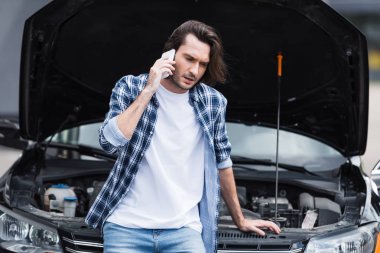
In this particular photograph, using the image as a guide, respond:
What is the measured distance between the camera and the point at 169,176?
358 centimetres

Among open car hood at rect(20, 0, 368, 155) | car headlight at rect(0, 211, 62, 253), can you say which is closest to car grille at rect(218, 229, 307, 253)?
car headlight at rect(0, 211, 62, 253)

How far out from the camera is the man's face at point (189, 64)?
3.64m

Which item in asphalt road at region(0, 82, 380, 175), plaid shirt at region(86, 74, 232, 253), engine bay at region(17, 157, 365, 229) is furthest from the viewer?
asphalt road at region(0, 82, 380, 175)

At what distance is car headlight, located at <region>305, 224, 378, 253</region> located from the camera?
4191 millimetres

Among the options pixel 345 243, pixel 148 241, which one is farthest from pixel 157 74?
pixel 345 243

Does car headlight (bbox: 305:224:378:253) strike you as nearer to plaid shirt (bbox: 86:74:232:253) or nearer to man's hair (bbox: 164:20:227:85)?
plaid shirt (bbox: 86:74:232:253)

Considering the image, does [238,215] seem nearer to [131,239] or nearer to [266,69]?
[131,239]

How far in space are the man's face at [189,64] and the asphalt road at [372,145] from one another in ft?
11.4

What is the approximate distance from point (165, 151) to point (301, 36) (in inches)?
64.9

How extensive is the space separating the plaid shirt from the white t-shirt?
31 mm

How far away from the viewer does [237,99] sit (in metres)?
5.55

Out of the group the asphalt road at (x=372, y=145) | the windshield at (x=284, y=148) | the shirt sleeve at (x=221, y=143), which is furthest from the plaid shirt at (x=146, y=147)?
the asphalt road at (x=372, y=145)

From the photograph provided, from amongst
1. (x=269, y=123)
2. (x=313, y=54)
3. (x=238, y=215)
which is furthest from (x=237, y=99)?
(x=238, y=215)

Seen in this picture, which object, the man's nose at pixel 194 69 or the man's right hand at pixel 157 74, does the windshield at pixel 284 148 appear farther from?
the man's right hand at pixel 157 74
